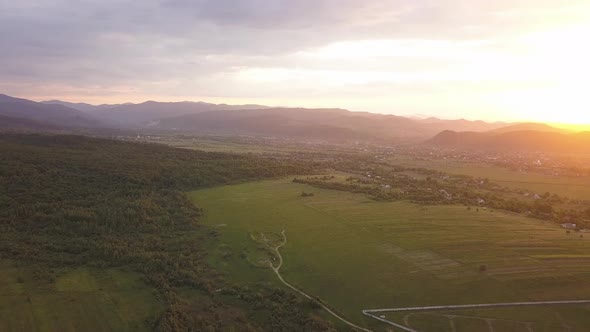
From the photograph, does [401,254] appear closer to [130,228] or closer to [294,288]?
[294,288]

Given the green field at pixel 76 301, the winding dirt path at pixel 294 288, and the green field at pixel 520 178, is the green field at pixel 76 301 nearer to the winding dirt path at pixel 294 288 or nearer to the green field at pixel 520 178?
the winding dirt path at pixel 294 288

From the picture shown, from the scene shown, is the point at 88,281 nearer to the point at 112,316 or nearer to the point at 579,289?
the point at 112,316

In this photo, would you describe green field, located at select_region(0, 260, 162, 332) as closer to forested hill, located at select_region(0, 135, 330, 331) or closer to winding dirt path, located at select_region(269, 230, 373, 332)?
forested hill, located at select_region(0, 135, 330, 331)

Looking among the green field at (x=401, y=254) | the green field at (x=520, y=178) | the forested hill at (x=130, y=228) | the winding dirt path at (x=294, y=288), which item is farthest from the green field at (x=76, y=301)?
the green field at (x=520, y=178)

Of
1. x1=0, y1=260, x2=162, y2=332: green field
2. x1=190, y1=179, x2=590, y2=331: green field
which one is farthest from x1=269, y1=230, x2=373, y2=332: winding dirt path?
x1=0, y1=260, x2=162, y2=332: green field

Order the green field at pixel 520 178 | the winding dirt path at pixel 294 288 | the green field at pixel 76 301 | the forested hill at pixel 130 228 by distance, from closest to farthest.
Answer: the green field at pixel 76 301 → the winding dirt path at pixel 294 288 → the forested hill at pixel 130 228 → the green field at pixel 520 178

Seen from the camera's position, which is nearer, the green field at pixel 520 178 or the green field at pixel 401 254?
the green field at pixel 401 254
